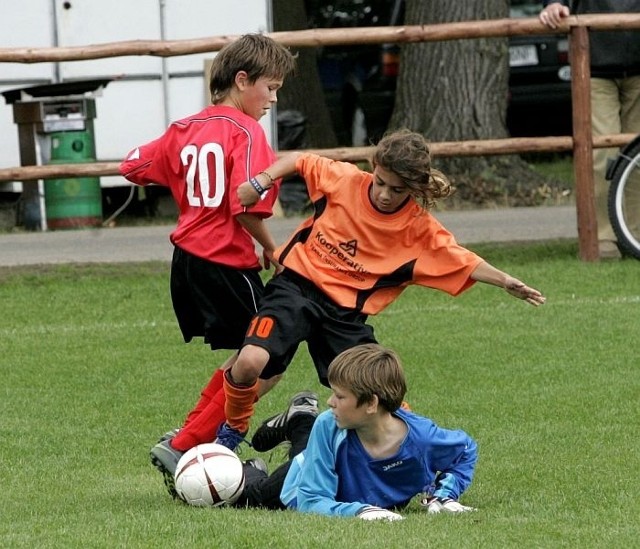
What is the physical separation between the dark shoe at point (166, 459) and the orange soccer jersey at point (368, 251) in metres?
0.83

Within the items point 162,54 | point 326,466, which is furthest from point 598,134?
point 326,466

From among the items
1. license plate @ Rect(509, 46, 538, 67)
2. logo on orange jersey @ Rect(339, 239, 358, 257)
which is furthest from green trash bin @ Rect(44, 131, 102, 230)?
logo on orange jersey @ Rect(339, 239, 358, 257)

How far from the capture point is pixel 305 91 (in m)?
19.0

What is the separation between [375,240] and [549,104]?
44.9ft

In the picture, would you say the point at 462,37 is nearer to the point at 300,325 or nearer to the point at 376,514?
the point at 300,325

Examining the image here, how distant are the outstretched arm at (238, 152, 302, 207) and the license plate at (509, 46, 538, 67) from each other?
43.7ft

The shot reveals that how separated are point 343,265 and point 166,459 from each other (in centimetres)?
98

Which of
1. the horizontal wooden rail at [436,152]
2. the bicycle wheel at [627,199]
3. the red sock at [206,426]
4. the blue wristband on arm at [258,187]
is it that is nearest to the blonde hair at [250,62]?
the blue wristband on arm at [258,187]

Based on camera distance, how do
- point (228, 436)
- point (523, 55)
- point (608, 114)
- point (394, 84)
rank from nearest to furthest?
point (228, 436) → point (608, 114) → point (523, 55) → point (394, 84)

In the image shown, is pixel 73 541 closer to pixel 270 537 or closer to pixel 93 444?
pixel 270 537

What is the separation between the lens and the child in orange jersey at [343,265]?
599cm

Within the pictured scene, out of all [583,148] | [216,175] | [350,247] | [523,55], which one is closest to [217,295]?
[216,175]

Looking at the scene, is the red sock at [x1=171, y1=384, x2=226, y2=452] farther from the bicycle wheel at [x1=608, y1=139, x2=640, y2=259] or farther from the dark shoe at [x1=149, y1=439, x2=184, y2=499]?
the bicycle wheel at [x1=608, y1=139, x2=640, y2=259]

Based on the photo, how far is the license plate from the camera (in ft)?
62.8
